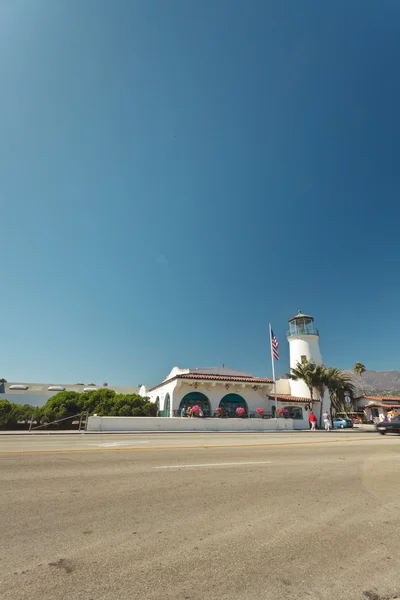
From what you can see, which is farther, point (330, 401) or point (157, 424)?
point (330, 401)

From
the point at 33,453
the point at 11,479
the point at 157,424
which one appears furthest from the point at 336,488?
the point at 157,424

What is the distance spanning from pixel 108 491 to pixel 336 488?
4499 millimetres

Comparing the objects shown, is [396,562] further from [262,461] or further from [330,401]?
[330,401]

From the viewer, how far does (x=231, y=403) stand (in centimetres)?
3075

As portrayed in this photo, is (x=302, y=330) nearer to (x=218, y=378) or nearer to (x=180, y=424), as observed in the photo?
(x=218, y=378)

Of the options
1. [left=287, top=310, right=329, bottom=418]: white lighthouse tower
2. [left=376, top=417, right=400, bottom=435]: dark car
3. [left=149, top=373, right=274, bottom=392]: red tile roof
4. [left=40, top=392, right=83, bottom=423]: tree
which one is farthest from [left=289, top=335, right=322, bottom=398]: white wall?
[left=40, top=392, right=83, bottom=423]: tree

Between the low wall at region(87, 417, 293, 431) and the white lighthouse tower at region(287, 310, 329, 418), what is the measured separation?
12.8 m

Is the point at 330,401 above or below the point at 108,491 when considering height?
above

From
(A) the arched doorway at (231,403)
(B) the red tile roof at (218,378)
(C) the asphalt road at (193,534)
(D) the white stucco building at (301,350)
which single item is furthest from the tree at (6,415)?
(D) the white stucco building at (301,350)

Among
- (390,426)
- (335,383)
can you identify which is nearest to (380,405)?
(335,383)

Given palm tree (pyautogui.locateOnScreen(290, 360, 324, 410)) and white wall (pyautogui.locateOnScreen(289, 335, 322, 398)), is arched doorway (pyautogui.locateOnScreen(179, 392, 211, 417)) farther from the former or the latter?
white wall (pyautogui.locateOnScreen(289, 335, 322, 398))

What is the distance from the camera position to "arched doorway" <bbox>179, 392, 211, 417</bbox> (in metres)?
29.6

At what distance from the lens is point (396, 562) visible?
3.61m

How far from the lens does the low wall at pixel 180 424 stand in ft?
69.4
